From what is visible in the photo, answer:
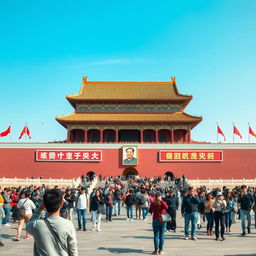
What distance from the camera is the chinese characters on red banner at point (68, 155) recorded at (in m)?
35.7

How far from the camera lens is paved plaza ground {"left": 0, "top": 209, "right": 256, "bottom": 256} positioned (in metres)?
7.34

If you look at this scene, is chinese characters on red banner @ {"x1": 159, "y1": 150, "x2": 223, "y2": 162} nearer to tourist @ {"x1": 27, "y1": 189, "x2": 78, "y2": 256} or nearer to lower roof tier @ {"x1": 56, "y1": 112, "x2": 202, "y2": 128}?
lower roof tier @ {"x1": 56, "y1": 112, "x2": 202, "y2": 128}

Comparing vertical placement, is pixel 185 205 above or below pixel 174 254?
above

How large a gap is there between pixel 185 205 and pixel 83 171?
27.2m

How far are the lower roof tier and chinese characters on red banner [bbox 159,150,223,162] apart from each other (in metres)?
4.06

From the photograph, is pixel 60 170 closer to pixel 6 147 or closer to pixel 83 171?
pixel 83 171

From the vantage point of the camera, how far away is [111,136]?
40.5m

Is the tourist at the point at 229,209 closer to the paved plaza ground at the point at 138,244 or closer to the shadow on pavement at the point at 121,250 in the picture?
the paved plaza ground at the point at 138,244

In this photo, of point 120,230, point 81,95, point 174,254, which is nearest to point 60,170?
point 81,95

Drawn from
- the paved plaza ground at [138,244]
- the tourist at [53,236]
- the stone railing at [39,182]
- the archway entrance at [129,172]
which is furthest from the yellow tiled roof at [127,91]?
the tourist at [53,236]

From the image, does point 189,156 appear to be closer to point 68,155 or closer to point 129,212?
point 68,155

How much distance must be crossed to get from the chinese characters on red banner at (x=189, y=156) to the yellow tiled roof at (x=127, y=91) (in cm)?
775

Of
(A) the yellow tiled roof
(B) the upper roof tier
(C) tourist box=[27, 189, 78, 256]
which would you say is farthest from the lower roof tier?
(C) tourist box=[27, 189, 78, 256]

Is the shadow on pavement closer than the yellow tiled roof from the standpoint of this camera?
Yes
